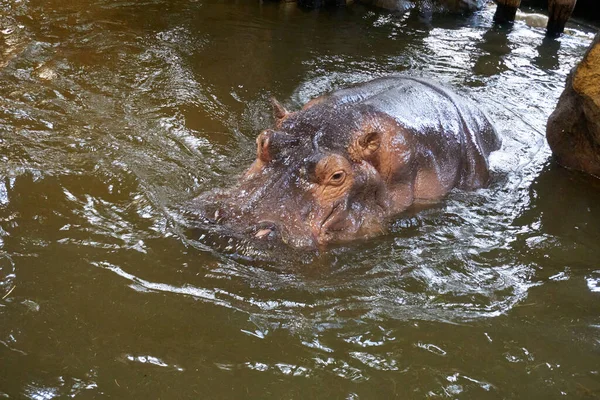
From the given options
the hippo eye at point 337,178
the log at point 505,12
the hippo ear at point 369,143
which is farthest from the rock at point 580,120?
the log at point 505,12

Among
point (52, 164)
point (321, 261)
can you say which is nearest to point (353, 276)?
point (321, 261)

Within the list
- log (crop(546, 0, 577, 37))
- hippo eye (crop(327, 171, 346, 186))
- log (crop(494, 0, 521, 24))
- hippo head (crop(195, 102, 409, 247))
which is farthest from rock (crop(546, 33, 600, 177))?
log (crop(494, 0, 521, 24))

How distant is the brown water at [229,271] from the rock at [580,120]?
201 millimetres

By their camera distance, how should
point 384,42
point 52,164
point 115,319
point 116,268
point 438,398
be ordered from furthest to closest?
point 384,42, point 52,164, point 116,268, point 115,319, point 438,398

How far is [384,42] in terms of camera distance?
10.1m

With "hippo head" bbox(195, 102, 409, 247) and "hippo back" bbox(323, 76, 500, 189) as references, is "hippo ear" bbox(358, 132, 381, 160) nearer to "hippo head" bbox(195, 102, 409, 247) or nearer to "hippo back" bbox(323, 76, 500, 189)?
"hippo head" bbox(195, 102, 409, 247)

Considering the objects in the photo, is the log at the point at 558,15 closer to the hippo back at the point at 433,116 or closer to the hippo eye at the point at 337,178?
the hippo back at the point at 433,116

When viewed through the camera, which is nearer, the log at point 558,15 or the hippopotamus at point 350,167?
the hippopotamus at point 350,167

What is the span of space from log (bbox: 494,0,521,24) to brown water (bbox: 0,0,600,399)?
497 cm

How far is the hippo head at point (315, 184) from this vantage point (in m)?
4.12

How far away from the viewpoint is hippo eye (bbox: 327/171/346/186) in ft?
14.1

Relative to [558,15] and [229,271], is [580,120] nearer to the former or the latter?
[229,271]

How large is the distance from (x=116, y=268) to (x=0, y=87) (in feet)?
12.3

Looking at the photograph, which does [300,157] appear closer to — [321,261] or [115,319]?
[321,261]
